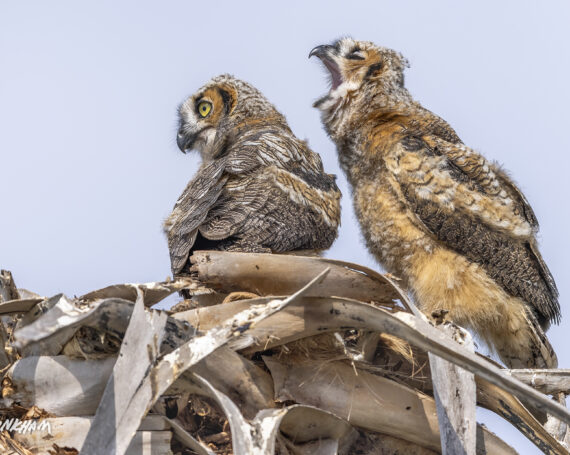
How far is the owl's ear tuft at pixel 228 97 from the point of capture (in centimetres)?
631

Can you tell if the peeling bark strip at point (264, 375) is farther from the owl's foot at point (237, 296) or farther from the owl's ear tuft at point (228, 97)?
the owl's ear tuft at point (228, 97)

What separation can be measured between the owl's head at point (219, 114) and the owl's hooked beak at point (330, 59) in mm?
532

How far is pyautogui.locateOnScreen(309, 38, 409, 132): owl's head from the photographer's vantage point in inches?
229

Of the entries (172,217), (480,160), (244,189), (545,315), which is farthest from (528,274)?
(172,217)

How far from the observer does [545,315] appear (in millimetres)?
5359

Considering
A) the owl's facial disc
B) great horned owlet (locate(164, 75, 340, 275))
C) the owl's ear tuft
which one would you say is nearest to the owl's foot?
great horned owlet (locate(164, 75, 340, 275))

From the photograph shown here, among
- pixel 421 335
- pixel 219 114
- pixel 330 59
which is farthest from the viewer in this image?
pixel 219 114

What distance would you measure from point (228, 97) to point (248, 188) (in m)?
1.79

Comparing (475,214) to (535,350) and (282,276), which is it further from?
(282,276)

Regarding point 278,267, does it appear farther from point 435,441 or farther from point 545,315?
point 545,315

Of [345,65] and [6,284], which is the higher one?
[345,65]

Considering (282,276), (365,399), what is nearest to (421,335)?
(365,399)

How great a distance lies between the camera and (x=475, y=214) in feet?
17.4

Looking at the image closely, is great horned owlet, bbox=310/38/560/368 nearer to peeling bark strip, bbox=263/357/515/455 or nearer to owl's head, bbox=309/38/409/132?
owl's head, bbox=309/38/409/132
